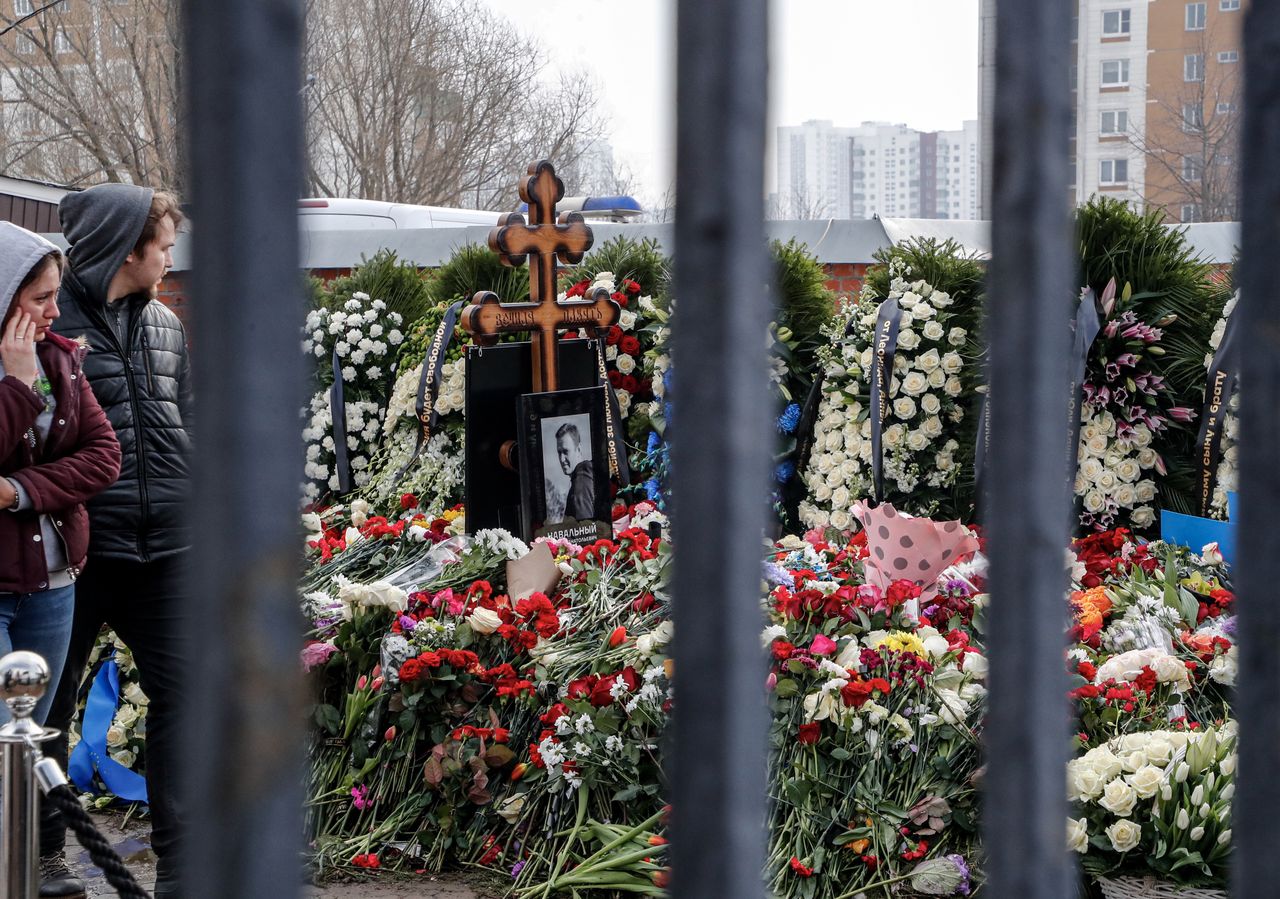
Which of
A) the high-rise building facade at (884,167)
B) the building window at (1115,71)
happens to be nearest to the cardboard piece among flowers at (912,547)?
the building window at (1115,71)

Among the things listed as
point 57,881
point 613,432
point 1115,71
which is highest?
point 1115,71

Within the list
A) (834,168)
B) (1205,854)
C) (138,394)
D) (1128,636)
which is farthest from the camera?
(834,168)

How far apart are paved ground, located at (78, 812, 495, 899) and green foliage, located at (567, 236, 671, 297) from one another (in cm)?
403

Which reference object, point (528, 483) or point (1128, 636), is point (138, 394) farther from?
point (1128, 636)

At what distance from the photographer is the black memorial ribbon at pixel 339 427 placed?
7.44 metres

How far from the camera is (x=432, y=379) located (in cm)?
678

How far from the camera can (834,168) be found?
8956 centimetres

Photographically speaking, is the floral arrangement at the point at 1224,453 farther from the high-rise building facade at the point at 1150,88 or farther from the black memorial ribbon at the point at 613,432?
the high-rise building facade at the point at 1150,88

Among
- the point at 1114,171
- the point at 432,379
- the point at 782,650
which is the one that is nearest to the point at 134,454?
the point at 782,650

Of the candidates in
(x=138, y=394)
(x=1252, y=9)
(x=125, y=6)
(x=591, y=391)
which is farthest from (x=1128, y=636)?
(x=125, y=6)

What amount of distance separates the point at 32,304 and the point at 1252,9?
2.98 m

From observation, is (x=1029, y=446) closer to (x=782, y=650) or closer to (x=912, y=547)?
(x=782, y=650)

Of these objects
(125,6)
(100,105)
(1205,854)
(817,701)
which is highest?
(125,6)

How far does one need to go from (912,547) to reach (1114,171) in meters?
54.8
